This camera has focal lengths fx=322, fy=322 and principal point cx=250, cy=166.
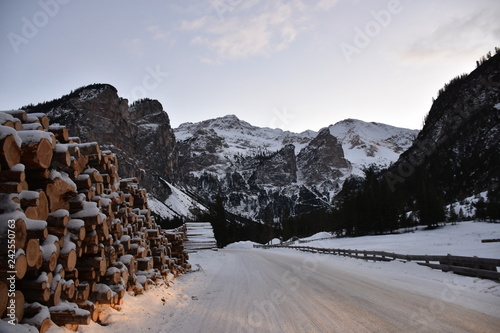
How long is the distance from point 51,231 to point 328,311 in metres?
5.79

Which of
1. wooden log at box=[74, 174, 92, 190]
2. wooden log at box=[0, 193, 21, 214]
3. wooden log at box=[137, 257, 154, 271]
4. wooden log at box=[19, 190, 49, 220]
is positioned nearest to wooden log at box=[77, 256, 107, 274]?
wooden log at box=[74, 174, 92, 190]

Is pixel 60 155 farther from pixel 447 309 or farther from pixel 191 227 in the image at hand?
pixel 191 227

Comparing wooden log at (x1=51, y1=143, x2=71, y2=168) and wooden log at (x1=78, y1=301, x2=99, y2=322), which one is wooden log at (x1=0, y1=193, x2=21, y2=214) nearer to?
wooden log at (x1=51, y1=143, x2=71, y2=168)

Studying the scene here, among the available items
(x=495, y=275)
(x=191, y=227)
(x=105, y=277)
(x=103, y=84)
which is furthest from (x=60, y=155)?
(x=103, y=84)

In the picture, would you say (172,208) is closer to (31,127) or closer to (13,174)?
(31,127)

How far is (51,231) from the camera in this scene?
4.79 meters

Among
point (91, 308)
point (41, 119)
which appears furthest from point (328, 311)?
point (41, 119)

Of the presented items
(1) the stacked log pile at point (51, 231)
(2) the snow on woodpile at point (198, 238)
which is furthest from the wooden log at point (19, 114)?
(2) the snow on woodpile at point (198, 238)

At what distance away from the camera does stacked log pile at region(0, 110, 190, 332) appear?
148 inches

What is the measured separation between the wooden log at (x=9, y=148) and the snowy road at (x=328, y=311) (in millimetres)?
4219

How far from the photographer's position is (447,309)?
715 centimetres

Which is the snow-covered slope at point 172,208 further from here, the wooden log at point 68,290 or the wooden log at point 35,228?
the wooden log at point 35,228

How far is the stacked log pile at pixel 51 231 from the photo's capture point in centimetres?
377

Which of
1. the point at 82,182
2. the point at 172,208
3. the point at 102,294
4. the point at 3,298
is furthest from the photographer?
the point at 172,208
